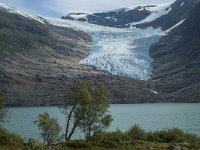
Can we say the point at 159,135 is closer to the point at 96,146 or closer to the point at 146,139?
the point at 146,139

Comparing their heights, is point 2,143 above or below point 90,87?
below

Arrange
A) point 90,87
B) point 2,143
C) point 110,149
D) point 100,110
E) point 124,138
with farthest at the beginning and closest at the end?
1. point 90,87
2. point 100,110
3. point 124,138
4. point 2,143
5. point 110,149

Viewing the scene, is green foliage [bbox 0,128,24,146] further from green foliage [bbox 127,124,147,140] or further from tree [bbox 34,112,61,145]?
tree [bbox 34,112,61,145]

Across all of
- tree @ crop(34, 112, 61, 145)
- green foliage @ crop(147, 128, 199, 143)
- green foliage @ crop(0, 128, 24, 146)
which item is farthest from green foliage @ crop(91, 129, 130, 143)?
tree @ crop(34, 112, 61, 145)

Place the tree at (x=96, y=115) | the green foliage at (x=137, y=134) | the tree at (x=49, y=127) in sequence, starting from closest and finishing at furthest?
1. the green foliage at (x=137, y=134)
2. the tree at (x=96, y=115)
3. the tree at (x=49, y=127)

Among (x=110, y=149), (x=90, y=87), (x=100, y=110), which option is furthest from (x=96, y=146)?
(x=90, y=87)

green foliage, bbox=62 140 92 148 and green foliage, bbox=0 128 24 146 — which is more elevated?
green foliage, bbox=0 128 24 146

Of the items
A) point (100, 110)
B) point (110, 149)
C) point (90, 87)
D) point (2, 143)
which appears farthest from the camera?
point (90, 87)

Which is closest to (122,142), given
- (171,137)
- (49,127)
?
(171,137)

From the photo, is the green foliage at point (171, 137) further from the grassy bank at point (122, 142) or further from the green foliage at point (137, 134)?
the green foliage at point (137, 134)

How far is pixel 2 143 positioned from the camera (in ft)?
129

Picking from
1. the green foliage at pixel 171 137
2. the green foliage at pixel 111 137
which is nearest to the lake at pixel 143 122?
the green foliage at pixel 171 137

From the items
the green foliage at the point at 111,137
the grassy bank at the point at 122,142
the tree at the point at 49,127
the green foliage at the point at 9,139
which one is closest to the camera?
the grassy bank at the point at 122,142

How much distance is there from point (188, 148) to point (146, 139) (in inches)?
349
